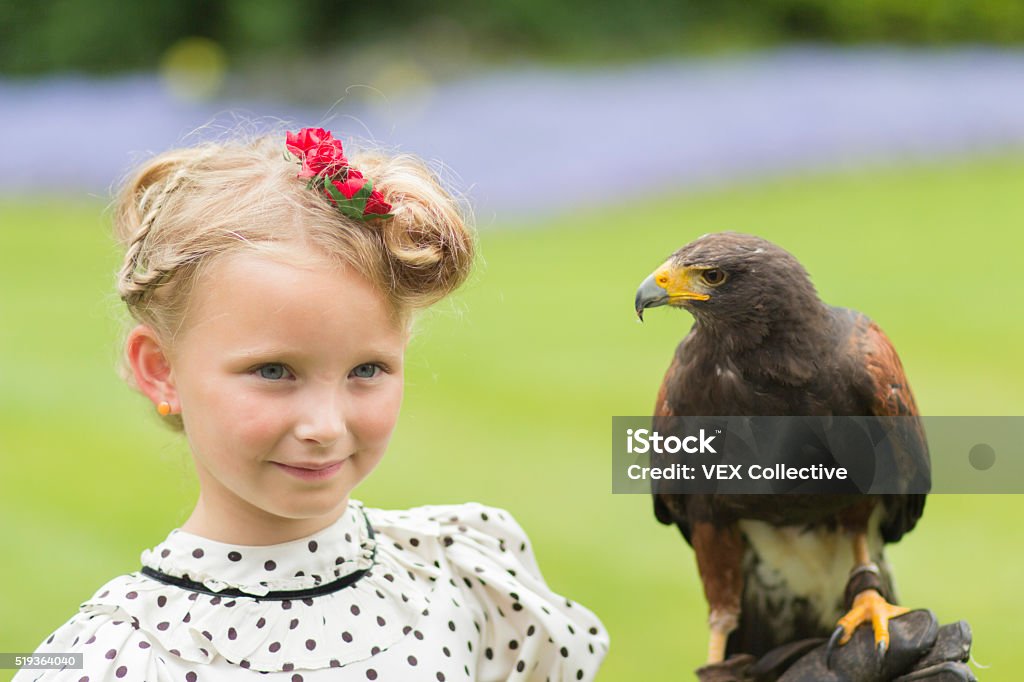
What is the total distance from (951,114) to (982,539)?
14.6ft

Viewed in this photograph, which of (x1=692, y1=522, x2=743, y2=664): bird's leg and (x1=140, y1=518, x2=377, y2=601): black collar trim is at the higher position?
(x1=692, y1=522, x2=743, y2=664): bird's leg

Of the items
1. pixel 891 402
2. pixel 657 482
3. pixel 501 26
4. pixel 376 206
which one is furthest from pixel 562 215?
pixel 376 206

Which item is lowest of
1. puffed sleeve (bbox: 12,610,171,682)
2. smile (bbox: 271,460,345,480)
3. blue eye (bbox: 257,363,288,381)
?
puffed sleeve (bbox: 12,610,171,682)

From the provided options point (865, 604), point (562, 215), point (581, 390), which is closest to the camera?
point (865, 604)

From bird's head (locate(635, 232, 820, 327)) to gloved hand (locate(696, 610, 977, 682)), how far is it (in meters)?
0.47

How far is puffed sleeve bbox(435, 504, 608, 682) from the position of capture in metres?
1.72

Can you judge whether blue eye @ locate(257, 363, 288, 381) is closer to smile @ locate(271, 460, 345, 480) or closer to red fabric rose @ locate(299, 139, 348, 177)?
smile @ locate(271, 460, 345, 480)

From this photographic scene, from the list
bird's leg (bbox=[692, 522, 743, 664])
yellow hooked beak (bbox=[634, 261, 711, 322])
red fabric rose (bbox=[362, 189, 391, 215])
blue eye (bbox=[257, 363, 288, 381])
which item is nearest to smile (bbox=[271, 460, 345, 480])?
blue eye (bbox=[257, 363, 288, 381])

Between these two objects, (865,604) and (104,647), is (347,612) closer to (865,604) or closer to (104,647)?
(104,647)

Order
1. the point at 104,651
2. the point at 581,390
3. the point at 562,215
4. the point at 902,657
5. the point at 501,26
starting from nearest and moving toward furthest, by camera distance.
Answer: the point at 104,651, the point at 902,657, the point at 581,390, the point at 562,215, the point at 501,26

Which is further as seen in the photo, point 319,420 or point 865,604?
point 865,604

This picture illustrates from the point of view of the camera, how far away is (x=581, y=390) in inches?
203

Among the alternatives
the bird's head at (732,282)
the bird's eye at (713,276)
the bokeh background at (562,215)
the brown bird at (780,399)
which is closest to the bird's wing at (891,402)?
the brown bird at (780,399)

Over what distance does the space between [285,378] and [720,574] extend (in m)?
0.84
